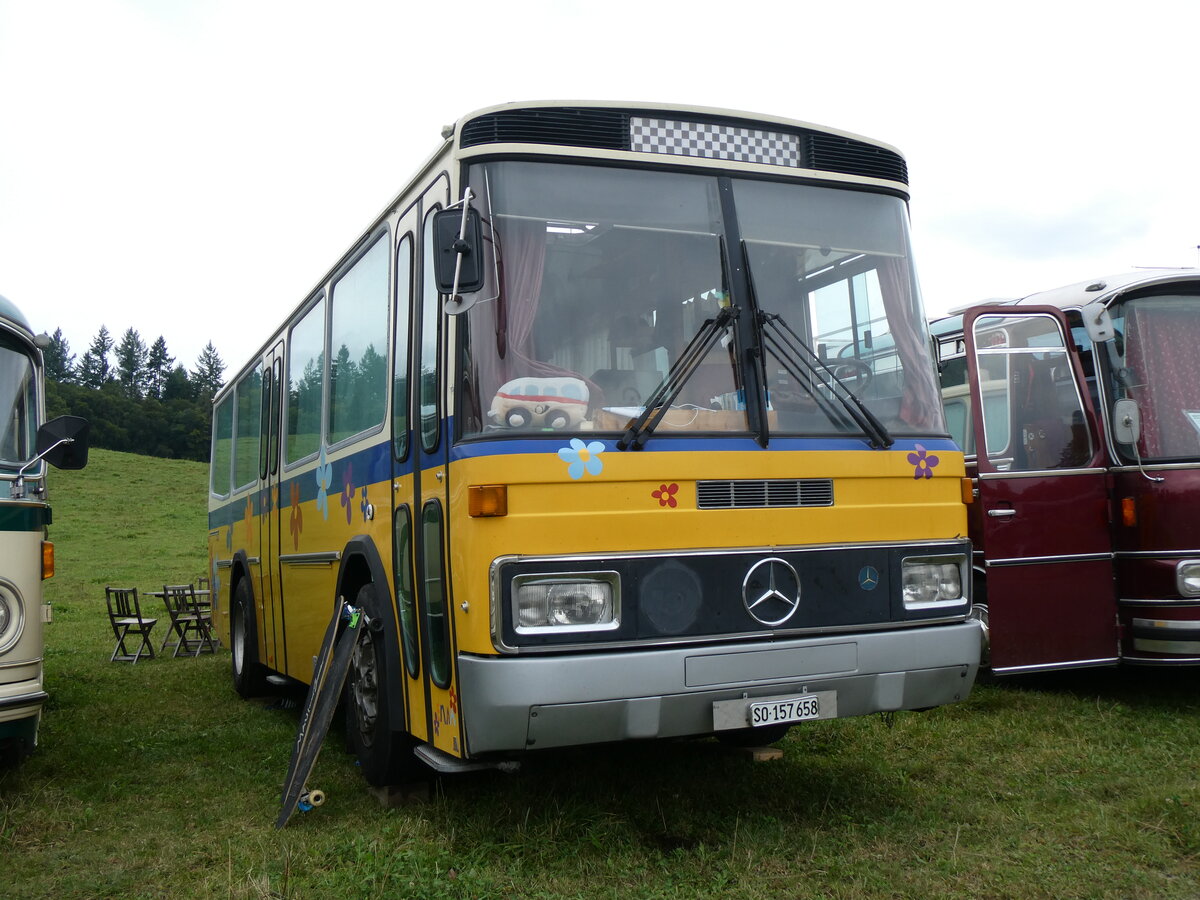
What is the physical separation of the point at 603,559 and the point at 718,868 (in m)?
1.34

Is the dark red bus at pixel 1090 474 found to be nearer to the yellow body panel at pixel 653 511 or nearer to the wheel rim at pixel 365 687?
the yellow body panel at pixel 653 511

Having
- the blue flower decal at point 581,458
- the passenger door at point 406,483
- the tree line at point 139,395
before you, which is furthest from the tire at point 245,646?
the tree line at point 139,395

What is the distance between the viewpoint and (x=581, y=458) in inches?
179

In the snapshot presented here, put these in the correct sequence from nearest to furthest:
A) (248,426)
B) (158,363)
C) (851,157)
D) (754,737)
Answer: (851,157)
(754,737)
(248,426)
(158,363)

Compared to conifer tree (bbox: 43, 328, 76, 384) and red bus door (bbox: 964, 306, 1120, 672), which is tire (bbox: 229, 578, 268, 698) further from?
conifer tree (bbox: 43, 328, 76, 384)

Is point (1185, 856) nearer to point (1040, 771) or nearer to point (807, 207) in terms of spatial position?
point (1040, 771)

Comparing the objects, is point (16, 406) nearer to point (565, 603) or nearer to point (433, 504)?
point (433, 504)

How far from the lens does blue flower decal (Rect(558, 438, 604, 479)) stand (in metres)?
4.53

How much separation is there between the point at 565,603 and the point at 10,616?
9.53 ft

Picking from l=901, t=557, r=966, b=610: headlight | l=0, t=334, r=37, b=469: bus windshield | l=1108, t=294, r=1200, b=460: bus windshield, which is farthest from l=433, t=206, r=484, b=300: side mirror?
l=1108, t=294, r=1200, b=460: bus windshield

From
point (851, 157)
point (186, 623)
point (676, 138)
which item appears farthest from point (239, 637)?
point (851, 157)

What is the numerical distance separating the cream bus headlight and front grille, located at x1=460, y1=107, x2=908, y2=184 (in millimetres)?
3084

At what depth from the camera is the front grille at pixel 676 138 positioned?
4.84 m

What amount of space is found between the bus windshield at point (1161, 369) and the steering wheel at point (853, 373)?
10.6 ft
